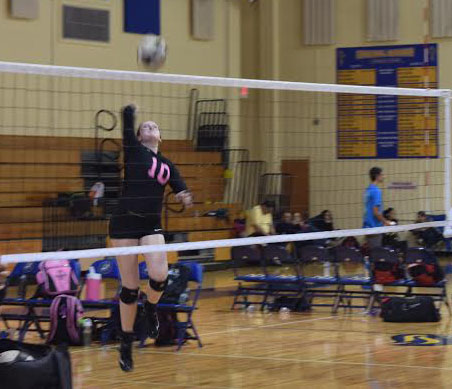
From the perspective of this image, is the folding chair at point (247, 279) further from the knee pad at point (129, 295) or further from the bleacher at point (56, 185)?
the knee pad at point (129, 295)

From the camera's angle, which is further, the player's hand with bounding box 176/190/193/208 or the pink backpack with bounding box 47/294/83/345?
the pink backpack with bounding box 47/294/83/345

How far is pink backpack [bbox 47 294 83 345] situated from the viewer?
35.0 feet

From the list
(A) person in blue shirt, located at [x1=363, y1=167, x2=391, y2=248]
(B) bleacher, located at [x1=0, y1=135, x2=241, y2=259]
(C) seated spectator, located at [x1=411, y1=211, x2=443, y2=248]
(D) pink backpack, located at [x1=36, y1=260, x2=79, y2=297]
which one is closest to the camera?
(D) pink backpack, located at [x1=36, y1=260, x2=79, y2=297]

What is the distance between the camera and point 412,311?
12312 mm

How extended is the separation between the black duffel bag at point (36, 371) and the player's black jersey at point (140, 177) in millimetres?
1236

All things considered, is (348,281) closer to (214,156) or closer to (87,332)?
(87,332)

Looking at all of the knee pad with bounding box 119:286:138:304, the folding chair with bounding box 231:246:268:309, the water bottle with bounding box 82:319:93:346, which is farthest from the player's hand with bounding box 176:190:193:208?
the folding chair with bounding box 231:246:268:309

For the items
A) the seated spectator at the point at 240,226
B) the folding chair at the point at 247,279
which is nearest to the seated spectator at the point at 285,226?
the seated spectator at the point at 240,226

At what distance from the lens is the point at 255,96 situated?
22.0 meters

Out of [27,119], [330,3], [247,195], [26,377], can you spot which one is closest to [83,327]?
[26,377]

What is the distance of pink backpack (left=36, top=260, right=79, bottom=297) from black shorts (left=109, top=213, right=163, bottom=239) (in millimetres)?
3379

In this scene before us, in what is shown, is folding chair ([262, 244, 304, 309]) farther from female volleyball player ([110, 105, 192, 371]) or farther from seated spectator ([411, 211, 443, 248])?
seated spectator ([411, 211, 443, 248])

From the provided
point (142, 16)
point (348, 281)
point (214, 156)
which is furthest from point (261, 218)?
point (142, 16)

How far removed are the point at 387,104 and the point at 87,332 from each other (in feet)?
36.7
